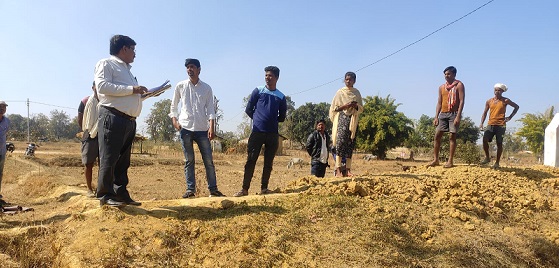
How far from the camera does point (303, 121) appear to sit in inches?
1823

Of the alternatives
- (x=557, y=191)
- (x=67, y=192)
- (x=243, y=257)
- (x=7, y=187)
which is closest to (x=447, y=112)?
(x=557, y=191)

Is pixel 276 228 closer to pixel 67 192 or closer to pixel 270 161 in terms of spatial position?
pixel 270 161

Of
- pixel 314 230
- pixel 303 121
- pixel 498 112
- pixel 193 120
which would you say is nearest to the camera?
pixel 314 230

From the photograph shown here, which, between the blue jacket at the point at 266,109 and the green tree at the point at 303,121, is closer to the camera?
the blue jacket at the point at 266,109

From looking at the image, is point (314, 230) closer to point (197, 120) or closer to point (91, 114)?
point (197, 120)

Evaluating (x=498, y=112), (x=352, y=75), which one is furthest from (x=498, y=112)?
(x=352, y=75)

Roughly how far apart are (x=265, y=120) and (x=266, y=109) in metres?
0.14

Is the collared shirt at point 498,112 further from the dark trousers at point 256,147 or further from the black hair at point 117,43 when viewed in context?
the black hair at point 117,43

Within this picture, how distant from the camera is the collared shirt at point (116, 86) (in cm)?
320

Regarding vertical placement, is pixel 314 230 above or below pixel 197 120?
below

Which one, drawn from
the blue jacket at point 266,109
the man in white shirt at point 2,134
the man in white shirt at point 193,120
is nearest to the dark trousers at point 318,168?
the blue jacket at point 266,109

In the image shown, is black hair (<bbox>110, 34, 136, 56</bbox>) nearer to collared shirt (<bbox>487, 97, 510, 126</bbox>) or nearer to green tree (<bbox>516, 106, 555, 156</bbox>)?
collared shirt (<bbox>487, 97, 510, 126</bbox>)

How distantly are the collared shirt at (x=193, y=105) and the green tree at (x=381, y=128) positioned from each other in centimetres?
2379

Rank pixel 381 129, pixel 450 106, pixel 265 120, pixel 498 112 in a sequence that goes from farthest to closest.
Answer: pixel 381 129
pixel 498 112
pixel 450 106
pixel 265 120
